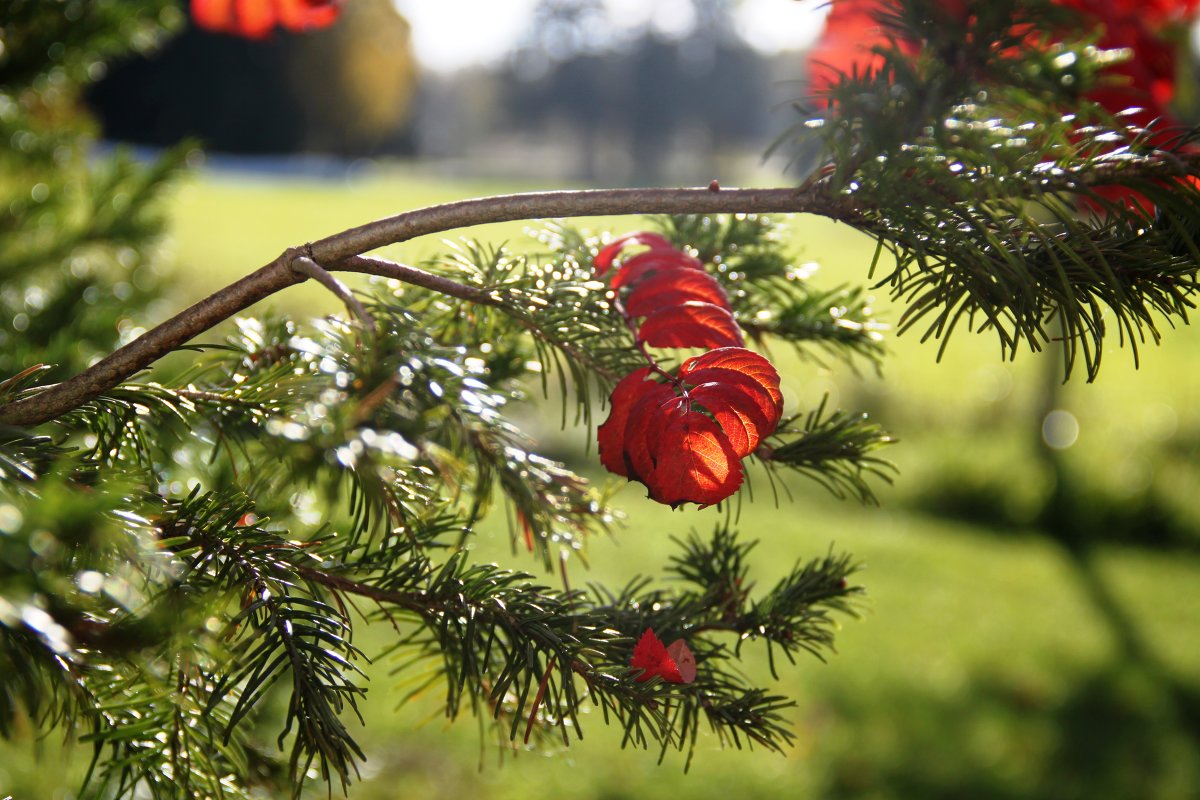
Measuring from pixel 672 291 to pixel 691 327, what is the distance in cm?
2

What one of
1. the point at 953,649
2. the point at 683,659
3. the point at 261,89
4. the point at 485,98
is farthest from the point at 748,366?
the point at 485,98

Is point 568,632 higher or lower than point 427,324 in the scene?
lower

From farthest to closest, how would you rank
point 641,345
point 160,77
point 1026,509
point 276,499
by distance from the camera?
point 160,77, point 1026,509, point 641,345, point 276,499

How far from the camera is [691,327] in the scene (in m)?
0.39

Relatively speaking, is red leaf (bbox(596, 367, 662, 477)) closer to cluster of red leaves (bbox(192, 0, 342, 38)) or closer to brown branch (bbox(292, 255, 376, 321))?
brown branch (bbox(292, 255, 376, 321))

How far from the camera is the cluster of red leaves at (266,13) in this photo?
25.2 inches

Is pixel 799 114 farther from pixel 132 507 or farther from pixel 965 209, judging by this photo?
pixel 132 507

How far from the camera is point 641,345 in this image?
40cm

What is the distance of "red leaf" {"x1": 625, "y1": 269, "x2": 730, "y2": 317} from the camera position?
1.31 feet

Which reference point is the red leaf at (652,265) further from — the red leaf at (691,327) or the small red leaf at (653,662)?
the small red leaf at (653,662)

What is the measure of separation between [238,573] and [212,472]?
23cm

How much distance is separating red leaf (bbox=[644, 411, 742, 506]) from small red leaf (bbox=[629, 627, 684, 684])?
0.20ft

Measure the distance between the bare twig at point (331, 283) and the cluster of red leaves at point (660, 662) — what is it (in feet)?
0.54

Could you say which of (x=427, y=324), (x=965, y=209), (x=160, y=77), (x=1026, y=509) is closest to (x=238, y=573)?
(x=427, y=324)
